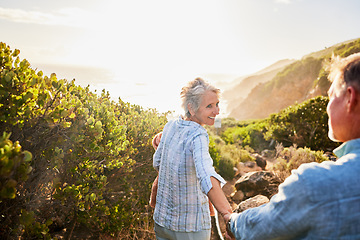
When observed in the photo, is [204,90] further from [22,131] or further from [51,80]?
[22,131]

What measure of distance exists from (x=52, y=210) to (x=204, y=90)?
2297 millimetres

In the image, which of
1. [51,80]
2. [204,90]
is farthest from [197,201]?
[51,80]

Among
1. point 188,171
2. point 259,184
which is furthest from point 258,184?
point 188,171

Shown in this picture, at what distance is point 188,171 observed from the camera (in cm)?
224

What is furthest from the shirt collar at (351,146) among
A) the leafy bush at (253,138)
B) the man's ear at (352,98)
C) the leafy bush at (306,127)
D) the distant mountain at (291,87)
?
the distant mountain at (291,87)

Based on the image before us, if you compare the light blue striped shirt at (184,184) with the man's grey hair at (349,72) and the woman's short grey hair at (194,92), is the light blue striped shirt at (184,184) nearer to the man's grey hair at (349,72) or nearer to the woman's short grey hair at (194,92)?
the woman's short grey hair at (194,92)

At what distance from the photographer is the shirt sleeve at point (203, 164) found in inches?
77.1

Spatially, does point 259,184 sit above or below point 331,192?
below

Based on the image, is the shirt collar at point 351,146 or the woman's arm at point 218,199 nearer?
the shirt collar at point 351,146

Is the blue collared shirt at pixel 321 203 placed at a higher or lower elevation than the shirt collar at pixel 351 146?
lower

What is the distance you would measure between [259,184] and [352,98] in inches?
213

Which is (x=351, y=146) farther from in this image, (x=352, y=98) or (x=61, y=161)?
(x=61, y=161)

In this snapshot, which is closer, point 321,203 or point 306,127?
point 321,203

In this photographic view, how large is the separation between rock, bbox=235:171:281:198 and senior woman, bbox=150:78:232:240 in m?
4.23
